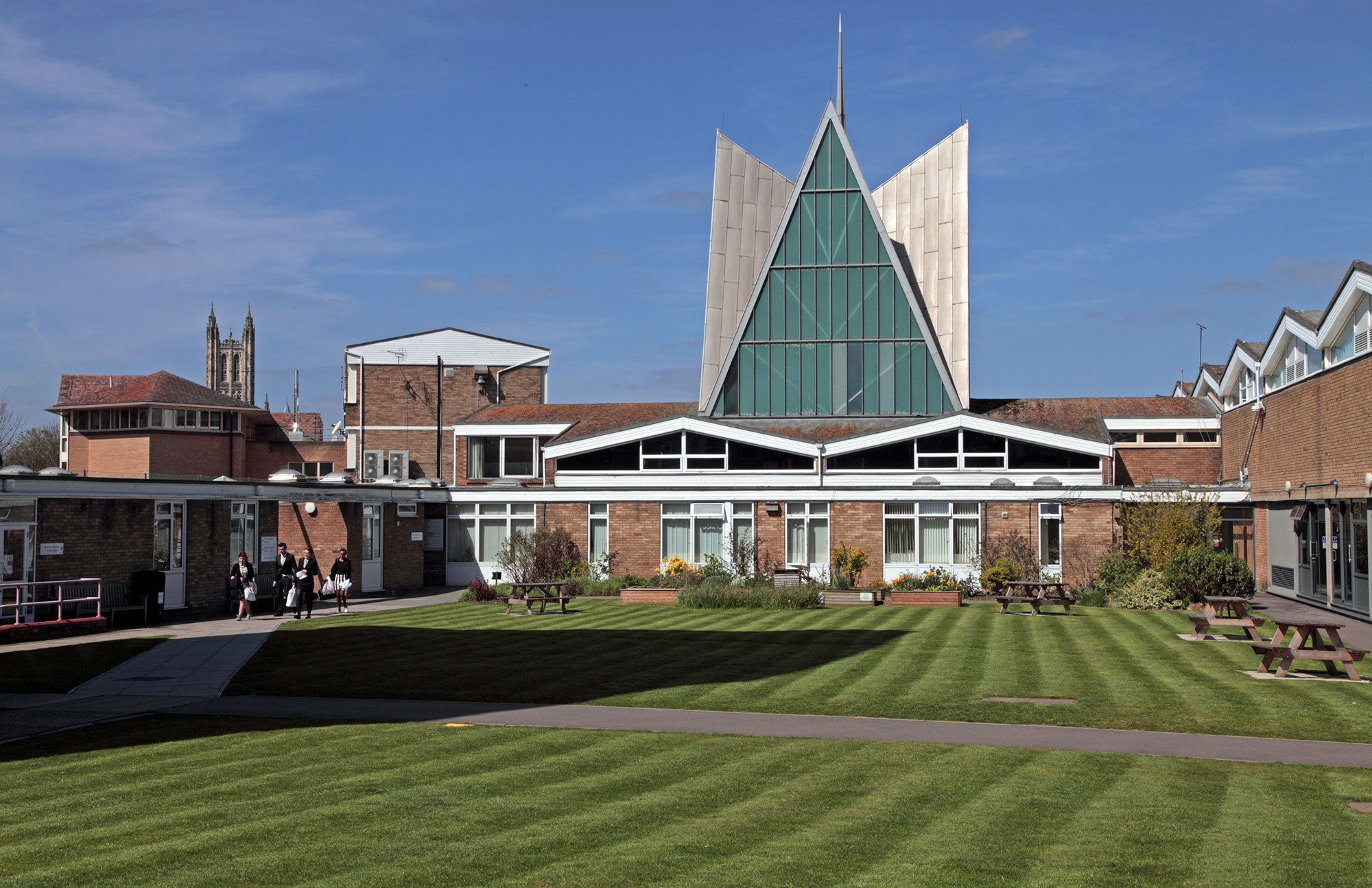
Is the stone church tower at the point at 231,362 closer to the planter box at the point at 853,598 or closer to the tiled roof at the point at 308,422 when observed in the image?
the tiled roof at the point at 308,422

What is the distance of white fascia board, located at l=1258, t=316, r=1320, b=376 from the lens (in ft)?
93.8

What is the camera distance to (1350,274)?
979 inches

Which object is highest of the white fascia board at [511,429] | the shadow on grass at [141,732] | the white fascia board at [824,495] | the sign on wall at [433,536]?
the white fascia board at [511,429]

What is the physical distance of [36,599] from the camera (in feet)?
77.6

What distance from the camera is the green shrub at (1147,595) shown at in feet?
90.4

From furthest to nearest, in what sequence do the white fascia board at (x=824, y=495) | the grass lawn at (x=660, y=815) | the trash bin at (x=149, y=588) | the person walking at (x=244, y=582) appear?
the white fascia board at (x=824, y=495) < the person walking at (x=244, y=582) < the trash bin at (x=149, y=588) < the grass lawn at (x=660, y=815)

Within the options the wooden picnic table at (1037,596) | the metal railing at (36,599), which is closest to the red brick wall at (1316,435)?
the wooden picnic table at (1037,596)

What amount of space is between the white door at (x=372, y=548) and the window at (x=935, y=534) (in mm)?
15806

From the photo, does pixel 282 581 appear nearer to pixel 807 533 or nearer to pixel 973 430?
pixel 807 533

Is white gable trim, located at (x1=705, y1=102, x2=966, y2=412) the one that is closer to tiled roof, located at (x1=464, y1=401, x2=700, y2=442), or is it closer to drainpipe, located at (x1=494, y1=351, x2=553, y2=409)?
tiled roof, located at (x1=464, y1=401, x2=700, y2=442)

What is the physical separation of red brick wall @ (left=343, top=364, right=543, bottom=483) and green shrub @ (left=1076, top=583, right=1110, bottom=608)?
103 ft

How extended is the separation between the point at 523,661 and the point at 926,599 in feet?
47.9

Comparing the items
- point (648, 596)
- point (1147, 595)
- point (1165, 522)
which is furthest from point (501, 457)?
point (1147, 595)

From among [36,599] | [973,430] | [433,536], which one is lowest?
[36,599]
